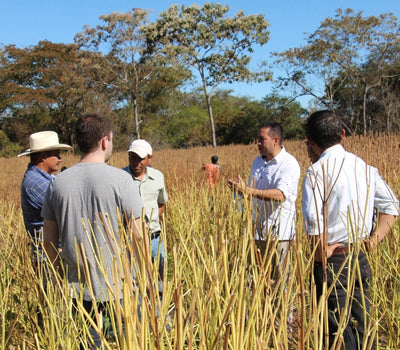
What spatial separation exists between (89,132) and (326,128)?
1.08 meters

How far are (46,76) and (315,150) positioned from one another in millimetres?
28850

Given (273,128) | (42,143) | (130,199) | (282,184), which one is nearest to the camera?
(130,199)

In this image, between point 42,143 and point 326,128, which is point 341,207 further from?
point 42,143

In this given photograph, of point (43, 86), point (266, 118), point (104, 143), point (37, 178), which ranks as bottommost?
point (37, 178)

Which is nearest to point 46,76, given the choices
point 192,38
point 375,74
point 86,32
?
point 86,32

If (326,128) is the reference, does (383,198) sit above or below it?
below

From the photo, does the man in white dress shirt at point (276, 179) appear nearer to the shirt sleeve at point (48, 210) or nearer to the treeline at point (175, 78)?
the shirt sleeve at point (48, 210)

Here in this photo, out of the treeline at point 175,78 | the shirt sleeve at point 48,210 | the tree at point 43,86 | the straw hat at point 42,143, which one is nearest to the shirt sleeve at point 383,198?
the shirt sleeve at point 48,210

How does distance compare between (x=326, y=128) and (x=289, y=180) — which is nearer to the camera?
(x=326, y=128)

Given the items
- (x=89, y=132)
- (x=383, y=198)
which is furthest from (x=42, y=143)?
(x=383, y=198)

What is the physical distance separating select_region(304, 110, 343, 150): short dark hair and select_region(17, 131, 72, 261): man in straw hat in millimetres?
1450

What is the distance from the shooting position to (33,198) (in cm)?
223

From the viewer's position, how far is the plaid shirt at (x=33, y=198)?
223 cm

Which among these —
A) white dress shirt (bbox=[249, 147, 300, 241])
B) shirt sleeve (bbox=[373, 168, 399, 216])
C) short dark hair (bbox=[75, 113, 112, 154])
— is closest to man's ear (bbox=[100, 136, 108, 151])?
short dark hair (bbox=[75, 113, 112, 154])
